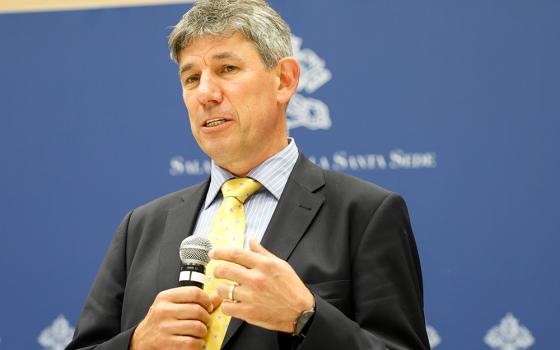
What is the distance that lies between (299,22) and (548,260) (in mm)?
1433

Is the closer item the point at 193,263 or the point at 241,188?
the point at 193,263

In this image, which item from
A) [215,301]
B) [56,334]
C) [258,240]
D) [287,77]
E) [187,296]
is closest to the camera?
[187,296]

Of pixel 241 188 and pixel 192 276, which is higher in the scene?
pixel 241 188

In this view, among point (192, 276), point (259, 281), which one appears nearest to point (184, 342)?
point (192, 276)

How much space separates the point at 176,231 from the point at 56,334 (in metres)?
1.86

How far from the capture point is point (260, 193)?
2033 millimetres

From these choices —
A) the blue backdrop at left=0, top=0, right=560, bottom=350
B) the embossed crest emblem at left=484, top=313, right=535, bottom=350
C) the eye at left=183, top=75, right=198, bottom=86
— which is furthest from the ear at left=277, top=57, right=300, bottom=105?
the embossed crest emblem at left=484, top=313, right=535, bottom=350

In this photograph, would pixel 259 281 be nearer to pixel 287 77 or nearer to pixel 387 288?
pixel 387 288

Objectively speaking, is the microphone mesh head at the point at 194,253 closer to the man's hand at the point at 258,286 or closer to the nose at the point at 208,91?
the man's hand at the point at 258,286

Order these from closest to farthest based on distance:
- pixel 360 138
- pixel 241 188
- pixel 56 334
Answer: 1. pixel 241 188
2. pixel 360 138
3. pixel 56 334

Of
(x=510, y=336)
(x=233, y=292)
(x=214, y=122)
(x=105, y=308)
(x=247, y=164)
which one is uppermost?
(x=214, y=122)

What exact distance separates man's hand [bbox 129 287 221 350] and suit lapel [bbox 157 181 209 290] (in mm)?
234

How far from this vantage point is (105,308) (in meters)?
2.03

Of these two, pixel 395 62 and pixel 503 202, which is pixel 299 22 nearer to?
pixel 395 62
